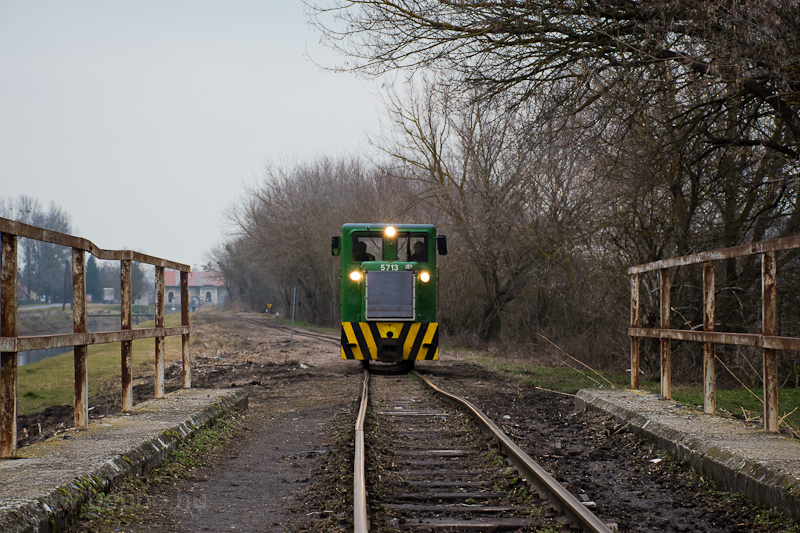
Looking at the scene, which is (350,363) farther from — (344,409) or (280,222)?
(280,222)

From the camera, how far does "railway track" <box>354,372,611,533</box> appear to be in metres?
4.64

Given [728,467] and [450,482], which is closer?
[728,467]

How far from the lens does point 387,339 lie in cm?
1600

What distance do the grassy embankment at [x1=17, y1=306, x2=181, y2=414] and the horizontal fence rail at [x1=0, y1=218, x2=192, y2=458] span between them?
832cm

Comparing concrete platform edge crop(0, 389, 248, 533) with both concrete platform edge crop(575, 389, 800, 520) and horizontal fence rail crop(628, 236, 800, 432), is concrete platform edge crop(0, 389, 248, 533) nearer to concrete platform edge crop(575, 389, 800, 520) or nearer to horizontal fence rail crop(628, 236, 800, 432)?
concrete platform edge crop(575, 389, 800, 520)

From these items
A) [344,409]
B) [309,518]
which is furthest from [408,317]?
[309,518]

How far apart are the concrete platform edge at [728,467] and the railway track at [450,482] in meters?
1.24

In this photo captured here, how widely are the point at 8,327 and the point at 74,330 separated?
1225 millimetres

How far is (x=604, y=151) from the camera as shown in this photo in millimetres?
13859

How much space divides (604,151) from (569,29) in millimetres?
3608

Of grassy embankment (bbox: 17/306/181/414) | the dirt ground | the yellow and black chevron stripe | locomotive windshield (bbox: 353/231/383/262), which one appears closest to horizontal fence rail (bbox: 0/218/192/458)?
the dirt ground

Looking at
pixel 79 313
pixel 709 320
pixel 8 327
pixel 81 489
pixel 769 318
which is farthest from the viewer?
pixel 709 320

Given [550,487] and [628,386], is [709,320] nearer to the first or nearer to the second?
[550,487]

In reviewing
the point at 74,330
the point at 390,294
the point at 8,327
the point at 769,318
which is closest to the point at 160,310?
the point at 74,330
